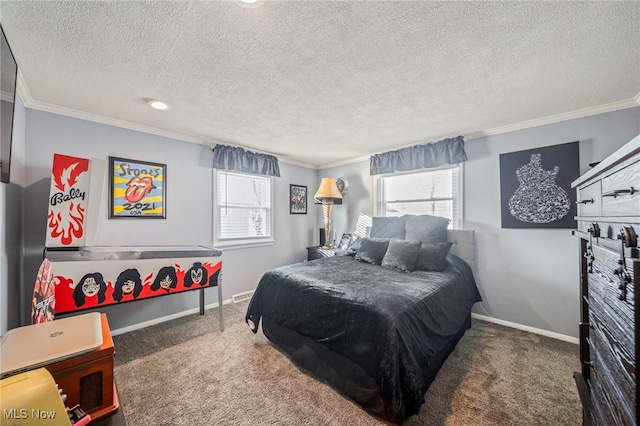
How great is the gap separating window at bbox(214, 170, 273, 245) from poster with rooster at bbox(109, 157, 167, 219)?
2.34ft

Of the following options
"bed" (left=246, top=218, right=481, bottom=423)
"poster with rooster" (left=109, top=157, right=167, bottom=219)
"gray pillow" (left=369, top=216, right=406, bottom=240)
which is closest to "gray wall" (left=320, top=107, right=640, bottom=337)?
"bed" (left=246, top=218, right=481, bottom=423)

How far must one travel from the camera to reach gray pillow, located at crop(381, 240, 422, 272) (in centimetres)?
269

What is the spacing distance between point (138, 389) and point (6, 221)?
1.62 m

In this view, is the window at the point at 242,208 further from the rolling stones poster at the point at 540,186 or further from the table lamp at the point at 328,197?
the rolling stones poster at the point at 540,186

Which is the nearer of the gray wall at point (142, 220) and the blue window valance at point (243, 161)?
the gray wall at point (142, 220)

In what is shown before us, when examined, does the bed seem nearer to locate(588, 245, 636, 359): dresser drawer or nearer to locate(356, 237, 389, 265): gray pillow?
locate(356, 237, 389, 265): gray pillow

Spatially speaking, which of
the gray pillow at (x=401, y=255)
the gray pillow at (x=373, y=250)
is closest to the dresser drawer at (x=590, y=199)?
the gray pillow at (x=401, y=255)

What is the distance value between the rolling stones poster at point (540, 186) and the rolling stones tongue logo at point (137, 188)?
13.7 ft

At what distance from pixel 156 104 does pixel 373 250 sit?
2762 millimetres

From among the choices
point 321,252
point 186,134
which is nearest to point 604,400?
point 321,252

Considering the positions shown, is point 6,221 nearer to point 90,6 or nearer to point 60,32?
point 60,32

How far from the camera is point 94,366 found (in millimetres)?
829

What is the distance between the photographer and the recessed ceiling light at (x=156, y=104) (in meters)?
2.27

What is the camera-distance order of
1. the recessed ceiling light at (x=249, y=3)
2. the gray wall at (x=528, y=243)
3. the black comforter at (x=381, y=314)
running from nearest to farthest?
the recessed ceiling light at (x=249, y=3) < the black comforter at (x=381, y=314) < the gray wall at (x=528, y=243)
